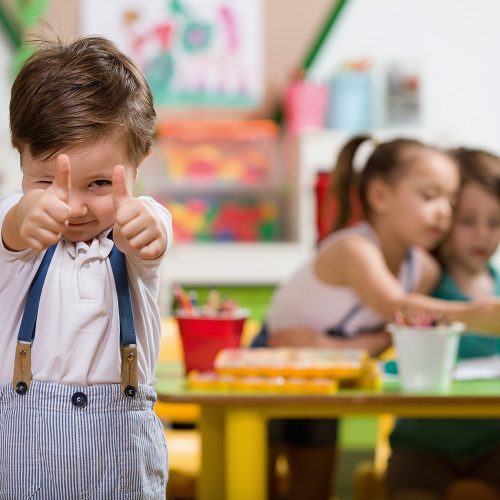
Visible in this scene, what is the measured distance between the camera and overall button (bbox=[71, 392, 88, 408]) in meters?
0.96

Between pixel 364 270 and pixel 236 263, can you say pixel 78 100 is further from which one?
pixel 236 263

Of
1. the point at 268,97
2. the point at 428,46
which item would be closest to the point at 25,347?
the point at 268,97

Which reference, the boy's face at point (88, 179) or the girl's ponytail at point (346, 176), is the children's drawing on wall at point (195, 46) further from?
the boy's face at point (88, 179)

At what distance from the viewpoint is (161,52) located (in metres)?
4.81

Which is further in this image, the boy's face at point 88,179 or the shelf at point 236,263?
the shelf at point 236,263

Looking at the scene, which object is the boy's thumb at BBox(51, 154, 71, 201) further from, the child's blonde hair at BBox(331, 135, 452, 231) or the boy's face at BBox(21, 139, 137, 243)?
the child's blonde hair at BBox(331, 135, 452, 231)

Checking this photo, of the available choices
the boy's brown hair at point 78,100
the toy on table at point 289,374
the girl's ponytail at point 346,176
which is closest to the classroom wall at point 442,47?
the girl's ponytail at point 346,176

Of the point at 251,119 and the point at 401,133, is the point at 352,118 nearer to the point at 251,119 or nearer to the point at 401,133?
the point at 401,133

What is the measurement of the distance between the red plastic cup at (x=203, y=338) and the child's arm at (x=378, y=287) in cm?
29

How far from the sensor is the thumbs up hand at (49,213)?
860 millimetres

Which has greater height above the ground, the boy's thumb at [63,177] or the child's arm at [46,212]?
the boy's thumb at [63,177]

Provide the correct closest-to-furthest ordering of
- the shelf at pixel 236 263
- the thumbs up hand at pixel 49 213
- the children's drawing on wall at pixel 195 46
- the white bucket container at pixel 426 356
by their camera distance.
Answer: the thumbs up hand at pixel 49 213, the white bucket container at pixel 426 356, the shelf at pixel 236 263, the children's drawing on wall at pixel 195 46

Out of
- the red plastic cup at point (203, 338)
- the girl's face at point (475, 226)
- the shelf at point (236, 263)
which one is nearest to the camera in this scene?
the red plastic cup at point (203, 338)

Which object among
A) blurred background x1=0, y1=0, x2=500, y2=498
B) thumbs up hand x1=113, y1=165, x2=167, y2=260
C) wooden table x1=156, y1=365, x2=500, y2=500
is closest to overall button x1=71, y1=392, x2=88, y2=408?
thumbs up hand x1=113, y1=165, x2=167, y2=260
